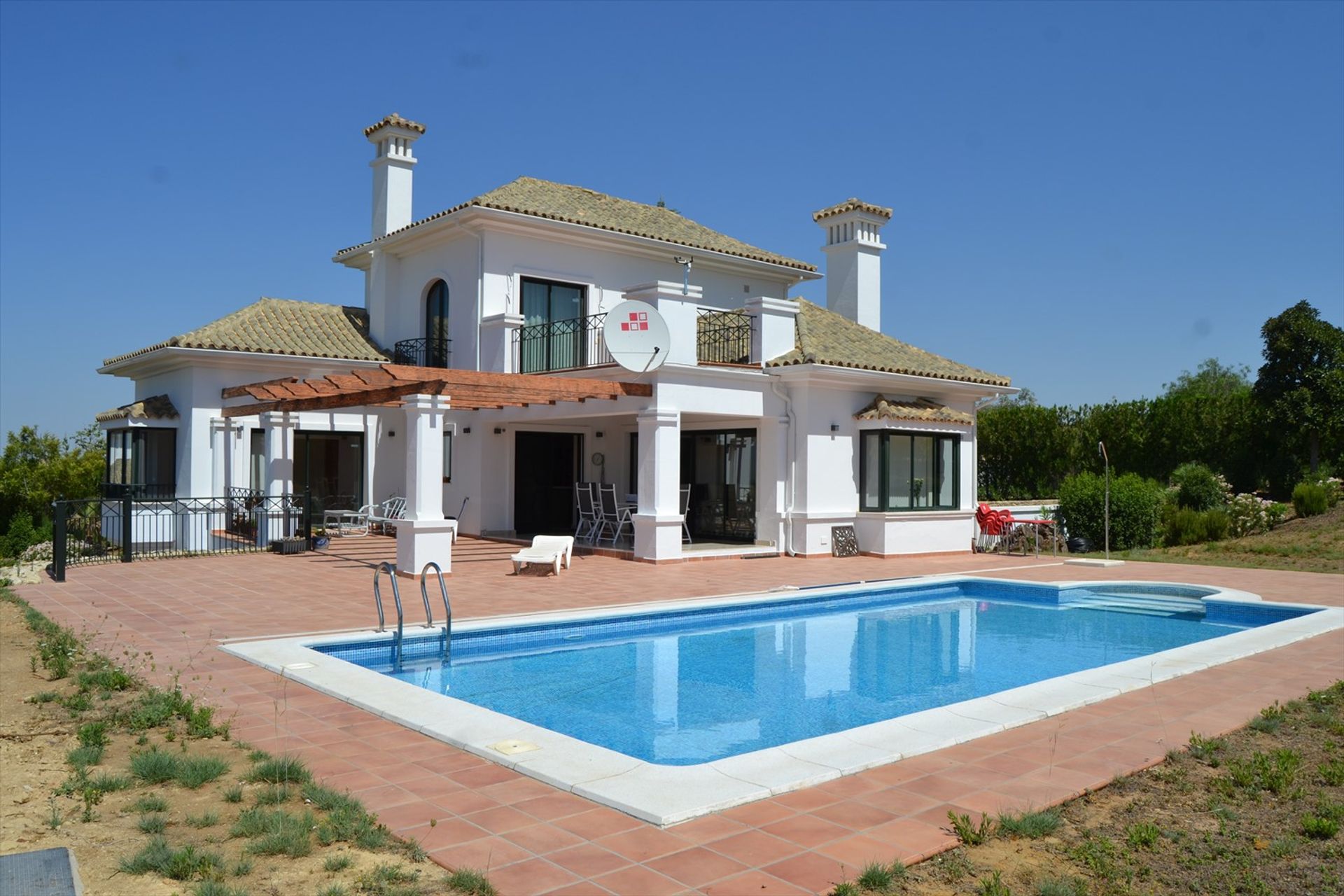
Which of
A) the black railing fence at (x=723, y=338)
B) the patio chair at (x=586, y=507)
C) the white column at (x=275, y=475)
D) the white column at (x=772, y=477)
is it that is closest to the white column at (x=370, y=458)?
the white column at (x=275, y=475)

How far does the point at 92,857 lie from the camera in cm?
430

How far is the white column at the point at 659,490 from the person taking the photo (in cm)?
1698

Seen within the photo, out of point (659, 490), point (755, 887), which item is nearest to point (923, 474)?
point (659, 490)

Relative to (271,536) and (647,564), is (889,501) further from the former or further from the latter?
(271,536)

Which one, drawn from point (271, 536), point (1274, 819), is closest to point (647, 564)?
point (271, 536)

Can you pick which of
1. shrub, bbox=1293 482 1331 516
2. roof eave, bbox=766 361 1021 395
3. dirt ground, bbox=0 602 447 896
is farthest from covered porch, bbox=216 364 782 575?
shrub, bbox=1293 482 1331 516

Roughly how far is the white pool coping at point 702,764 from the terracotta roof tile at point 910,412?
30.2 ft

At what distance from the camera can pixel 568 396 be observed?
16156mm

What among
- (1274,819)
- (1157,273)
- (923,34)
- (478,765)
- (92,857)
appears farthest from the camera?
(1157,273)

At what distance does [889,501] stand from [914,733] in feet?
44.3

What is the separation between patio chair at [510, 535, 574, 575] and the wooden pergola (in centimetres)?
243

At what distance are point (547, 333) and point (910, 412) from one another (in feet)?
25.6

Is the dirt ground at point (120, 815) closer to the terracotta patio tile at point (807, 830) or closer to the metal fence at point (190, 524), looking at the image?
the terracotta patio tile at point (807, 830)

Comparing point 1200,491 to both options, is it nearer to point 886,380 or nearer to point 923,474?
point 923,474
